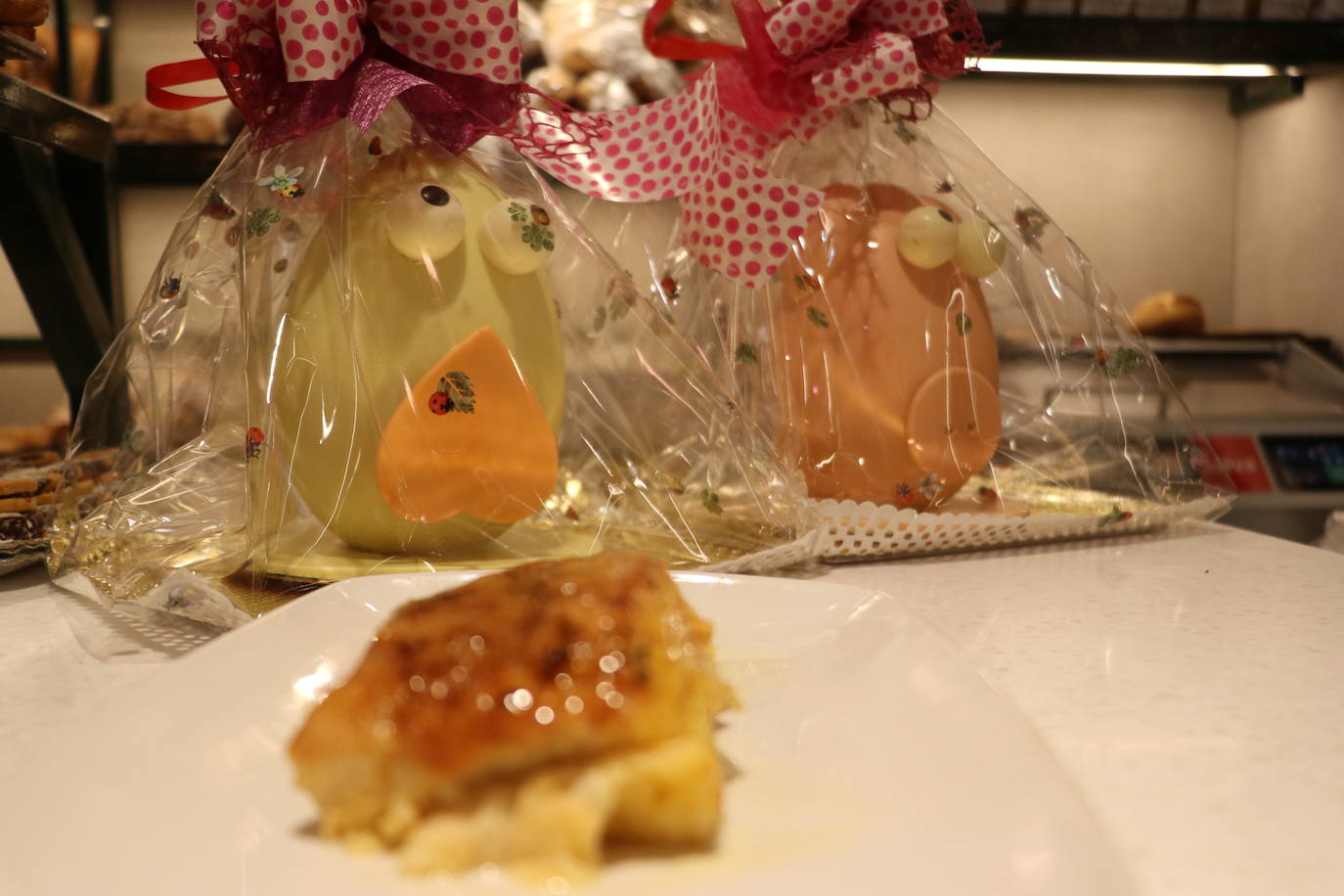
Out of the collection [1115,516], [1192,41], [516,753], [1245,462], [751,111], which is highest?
[1192,41]

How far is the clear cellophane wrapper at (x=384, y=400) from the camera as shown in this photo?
1.95 feet

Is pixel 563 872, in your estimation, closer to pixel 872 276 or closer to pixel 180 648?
pixel 180 648

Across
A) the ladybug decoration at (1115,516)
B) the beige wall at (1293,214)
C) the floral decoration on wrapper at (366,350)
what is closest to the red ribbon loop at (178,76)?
the floral decoration on wrapper at (366,350)

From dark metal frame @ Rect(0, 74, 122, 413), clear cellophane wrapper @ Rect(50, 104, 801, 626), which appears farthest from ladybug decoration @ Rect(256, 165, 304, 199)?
dark metal frame @ Rect(0, 74, 122, 413)

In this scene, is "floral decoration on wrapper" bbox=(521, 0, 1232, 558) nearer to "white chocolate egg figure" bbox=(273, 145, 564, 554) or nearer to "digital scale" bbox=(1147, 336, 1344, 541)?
"white chocolate egg figure" bbox=(273, 145, 564, 554)

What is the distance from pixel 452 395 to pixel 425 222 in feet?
0.34

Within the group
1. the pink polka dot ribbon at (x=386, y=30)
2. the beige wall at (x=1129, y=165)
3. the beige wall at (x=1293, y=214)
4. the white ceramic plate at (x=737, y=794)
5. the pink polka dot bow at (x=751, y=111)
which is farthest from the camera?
the beige wall at (x=1129, y=165)

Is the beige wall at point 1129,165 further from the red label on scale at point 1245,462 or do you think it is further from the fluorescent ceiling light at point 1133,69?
the red label on scale at point 1245,462

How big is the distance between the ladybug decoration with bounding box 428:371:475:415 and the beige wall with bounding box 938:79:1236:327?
159 cm

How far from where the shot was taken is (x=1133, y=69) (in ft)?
5.82

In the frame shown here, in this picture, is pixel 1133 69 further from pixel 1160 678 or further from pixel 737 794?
pixel 737 794

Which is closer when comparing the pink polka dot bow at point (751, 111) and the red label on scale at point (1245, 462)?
the pink polka dot bow at point (751, 111)

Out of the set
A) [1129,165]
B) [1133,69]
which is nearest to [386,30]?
[1133,69]

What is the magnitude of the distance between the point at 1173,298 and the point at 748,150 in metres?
1.33
